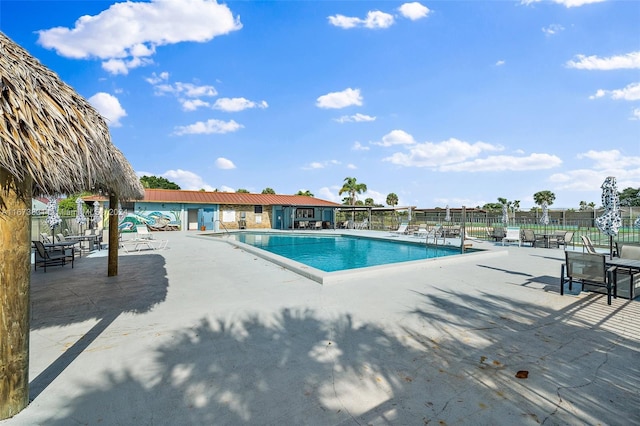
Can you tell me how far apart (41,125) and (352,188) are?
43.0 metres

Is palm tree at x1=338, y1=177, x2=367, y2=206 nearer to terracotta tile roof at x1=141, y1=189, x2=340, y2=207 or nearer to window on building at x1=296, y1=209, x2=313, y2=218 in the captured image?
terracotta tile roof at x1=141, y1=189, x2=340, y2=207

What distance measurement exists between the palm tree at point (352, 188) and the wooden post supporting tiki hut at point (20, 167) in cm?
4243

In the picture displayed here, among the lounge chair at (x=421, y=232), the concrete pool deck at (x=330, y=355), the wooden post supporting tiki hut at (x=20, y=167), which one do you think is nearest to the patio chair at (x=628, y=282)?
the concrete pool deck at (x=330, y=355)

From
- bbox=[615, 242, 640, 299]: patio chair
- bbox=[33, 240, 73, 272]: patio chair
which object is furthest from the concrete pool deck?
bbox=[33, 240, 73, 272]: patio chair

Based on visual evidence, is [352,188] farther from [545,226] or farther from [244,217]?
[545,226]

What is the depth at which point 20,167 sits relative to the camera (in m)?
2.29

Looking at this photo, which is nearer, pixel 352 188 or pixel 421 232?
pixel 421 232

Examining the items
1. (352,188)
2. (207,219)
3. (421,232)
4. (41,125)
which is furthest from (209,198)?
(41,125)

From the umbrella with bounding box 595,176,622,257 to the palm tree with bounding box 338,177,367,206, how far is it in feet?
122

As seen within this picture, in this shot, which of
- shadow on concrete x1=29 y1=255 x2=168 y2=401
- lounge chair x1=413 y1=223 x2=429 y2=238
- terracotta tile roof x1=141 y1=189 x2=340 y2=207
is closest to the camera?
shadow on concrete x1=29 y1=255 x2=168 y2=401

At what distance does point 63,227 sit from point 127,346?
17490 millimetres

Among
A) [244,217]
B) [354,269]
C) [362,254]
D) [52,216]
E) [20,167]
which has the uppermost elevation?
[20,167]

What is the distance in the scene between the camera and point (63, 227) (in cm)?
1597

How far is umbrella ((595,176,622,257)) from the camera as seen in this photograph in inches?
261
